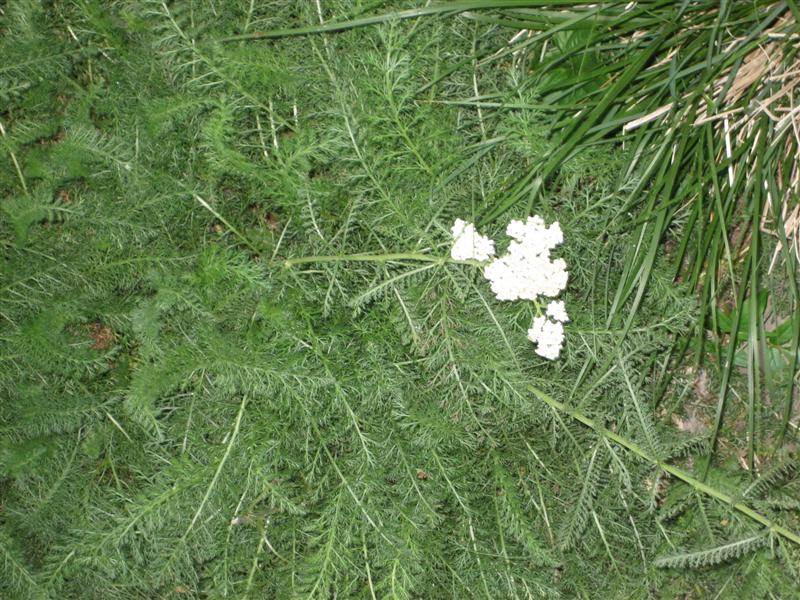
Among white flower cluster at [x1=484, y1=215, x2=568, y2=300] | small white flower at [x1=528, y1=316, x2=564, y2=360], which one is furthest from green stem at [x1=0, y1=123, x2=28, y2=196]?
small white flower at [x1=528, y1=316, x2=564, y2=360]

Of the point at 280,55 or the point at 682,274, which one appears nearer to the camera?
the point at 280,55

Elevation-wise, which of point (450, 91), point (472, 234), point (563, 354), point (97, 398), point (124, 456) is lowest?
point (124, 456)

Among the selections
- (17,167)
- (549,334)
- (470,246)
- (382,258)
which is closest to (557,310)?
(549,334)

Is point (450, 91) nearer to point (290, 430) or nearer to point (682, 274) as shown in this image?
point (682, 274)

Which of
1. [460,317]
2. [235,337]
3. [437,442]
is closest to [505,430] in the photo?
[437,442]

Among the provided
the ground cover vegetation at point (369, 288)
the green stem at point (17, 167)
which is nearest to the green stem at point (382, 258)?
the ground cover vegetation at point (369, 288)

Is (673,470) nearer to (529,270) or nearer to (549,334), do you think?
(549,334)
